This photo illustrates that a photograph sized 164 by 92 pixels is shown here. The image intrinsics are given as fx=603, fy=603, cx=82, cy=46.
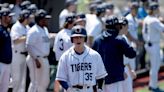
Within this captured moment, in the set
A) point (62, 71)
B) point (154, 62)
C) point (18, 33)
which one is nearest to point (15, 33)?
point (18, 33)

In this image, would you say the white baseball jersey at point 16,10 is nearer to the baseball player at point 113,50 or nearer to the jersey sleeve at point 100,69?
the baseball player at point 113,50

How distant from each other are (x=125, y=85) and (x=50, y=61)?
2.76 meters

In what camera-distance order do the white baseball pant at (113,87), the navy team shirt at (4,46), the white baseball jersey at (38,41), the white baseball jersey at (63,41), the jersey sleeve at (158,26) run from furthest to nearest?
1. the jersey sleeve at (158,26)
2. the white baseball jersey at (38,41)
3. the white baseball jersey at (63,41)
4. the navy team shirt at (4,46)
5. the white baseball pant at (113,87)

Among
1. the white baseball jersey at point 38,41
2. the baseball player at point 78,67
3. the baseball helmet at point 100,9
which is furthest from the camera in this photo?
the baseball helmet at point 100,9

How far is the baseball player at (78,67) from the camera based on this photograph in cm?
778

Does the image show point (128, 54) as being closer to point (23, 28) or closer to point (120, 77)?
point (120, 77)

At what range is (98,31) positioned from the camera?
12.2 metres

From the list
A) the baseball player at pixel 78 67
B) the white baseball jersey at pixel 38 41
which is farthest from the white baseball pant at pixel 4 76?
the baseball player at pixel 78 67

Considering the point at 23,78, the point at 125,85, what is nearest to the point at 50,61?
the point at 23,78

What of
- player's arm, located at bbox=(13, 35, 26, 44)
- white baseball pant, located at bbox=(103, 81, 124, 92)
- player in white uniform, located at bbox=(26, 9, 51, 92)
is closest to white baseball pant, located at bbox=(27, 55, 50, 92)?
player in white uniform, located at bbox=(26, 9, 51, 92)

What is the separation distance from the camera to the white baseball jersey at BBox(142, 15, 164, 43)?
12.9 metres

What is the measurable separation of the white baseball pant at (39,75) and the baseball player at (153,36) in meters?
2.98

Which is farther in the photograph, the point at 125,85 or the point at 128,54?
the point at 125,85

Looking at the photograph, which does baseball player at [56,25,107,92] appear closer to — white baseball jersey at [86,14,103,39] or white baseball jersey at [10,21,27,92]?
white baseball jersey at [10,21,27,92]
